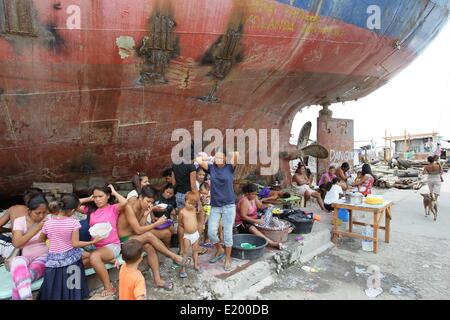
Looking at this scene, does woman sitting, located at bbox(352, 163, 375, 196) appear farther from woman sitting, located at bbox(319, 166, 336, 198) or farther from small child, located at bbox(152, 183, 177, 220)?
small child, located at bbox(152, 183, 177, 220)

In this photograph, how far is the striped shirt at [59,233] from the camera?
2672 mm

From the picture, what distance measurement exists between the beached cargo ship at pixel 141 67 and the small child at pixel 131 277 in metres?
2.94

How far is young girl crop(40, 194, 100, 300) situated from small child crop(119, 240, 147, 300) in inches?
17.6

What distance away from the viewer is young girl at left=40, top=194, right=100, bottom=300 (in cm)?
262

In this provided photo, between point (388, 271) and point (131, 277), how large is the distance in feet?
10.4

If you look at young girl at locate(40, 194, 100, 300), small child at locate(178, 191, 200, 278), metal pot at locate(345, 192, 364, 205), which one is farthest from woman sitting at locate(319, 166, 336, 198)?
young girl at locate(40, 194, 100, 300)

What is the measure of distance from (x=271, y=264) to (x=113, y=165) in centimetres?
317

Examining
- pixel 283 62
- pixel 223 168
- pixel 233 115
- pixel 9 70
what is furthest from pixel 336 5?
pixel 9 70

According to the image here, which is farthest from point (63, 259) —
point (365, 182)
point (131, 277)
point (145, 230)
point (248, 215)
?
point (365, 182)

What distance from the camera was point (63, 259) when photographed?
8.72 ft

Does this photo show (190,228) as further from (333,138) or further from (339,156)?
(339,156)

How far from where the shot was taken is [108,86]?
4711 mm

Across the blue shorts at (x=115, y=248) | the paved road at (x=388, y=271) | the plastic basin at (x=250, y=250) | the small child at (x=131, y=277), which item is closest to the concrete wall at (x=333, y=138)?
the paved road at (x=388, y=271)
